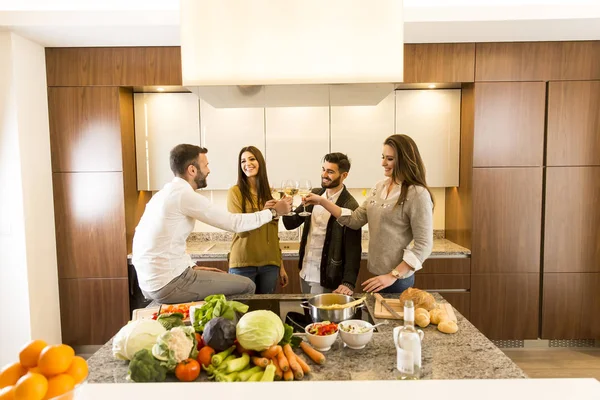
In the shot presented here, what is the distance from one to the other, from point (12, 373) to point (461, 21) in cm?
308

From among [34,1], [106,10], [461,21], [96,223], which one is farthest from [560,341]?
[34,1]

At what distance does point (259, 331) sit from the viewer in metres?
1.47

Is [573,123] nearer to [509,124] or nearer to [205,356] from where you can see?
[509,124]

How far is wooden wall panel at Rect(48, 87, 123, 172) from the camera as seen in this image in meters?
3.53

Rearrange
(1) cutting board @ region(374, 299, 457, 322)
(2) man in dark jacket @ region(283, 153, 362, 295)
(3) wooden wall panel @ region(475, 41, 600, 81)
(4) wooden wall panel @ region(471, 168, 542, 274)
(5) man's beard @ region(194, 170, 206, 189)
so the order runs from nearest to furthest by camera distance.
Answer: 1. (1) cutting board @ region(374, 299, 457, 322)
2. (5) man's beard @ region(194, 170, 206, 189)
3. (2) man in dark jacket @ region(283, 153, 362, 295)
4. (3) wooden wall panel @ region(475, 41, 600, 81)
5. (4) wooden wall panel @ region(471, 168, 542, 274)

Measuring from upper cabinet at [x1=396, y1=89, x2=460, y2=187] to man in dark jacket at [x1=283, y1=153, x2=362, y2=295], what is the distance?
1.26 m

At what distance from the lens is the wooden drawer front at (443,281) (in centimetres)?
Result: 362

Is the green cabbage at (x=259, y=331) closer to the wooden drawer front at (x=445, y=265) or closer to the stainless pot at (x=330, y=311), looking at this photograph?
the stainless pot at (x=330, y=311)

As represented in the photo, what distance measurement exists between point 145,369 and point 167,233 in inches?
38.5

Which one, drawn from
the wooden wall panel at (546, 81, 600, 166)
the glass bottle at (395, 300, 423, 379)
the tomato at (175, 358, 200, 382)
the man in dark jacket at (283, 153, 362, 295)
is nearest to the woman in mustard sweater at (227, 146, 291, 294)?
the man in dark jacket at (283, 153, 362, 295)

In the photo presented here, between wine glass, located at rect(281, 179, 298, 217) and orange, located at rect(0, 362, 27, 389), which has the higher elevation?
wine glass, located at rect(281, 179, 298, 217)

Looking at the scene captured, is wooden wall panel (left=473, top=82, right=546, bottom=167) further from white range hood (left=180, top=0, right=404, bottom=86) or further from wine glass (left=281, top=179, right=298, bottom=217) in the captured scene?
white range hood (left=180, top=0, right=404, bottom=86)

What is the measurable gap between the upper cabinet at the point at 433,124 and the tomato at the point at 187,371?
2.83 metres

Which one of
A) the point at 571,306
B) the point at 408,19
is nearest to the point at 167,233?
the point at 408,19
